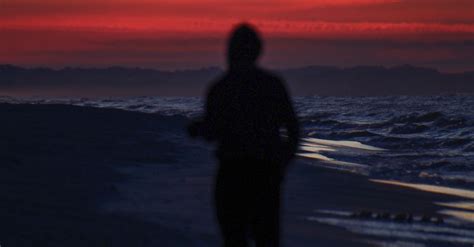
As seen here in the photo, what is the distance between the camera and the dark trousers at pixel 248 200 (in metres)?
5.55

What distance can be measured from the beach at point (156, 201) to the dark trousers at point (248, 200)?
2.17 metres

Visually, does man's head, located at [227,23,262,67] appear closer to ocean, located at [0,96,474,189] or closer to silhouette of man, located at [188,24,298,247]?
silhouette of man, located at [188,24,298,247]

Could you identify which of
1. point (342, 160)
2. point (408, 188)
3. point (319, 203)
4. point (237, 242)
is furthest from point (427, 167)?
point (237, 242)

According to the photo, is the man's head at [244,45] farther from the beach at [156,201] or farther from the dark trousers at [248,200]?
the beach at [156,201]

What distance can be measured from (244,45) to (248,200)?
0.88 m

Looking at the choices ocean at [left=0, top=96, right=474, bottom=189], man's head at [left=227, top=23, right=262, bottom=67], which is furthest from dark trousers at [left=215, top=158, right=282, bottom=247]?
ocean at [left=0, top=96, right=474, bottom=189]

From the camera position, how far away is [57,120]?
83.7 ft

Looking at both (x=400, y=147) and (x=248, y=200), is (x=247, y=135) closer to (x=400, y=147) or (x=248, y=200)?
(x=248, y=200)

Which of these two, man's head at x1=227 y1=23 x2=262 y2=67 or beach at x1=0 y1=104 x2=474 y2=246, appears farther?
beach at x1=0 y1=104 x2=474 y2=246

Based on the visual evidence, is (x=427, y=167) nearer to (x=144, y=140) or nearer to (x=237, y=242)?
(x=144, y=140)

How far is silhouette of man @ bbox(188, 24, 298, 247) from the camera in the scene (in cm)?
548

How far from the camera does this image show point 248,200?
5.58m

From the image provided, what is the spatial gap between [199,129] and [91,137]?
15.4m

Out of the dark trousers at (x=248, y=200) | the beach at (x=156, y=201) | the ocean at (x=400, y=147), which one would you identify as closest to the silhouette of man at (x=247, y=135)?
the dark trousers at (x=248, y=200)
